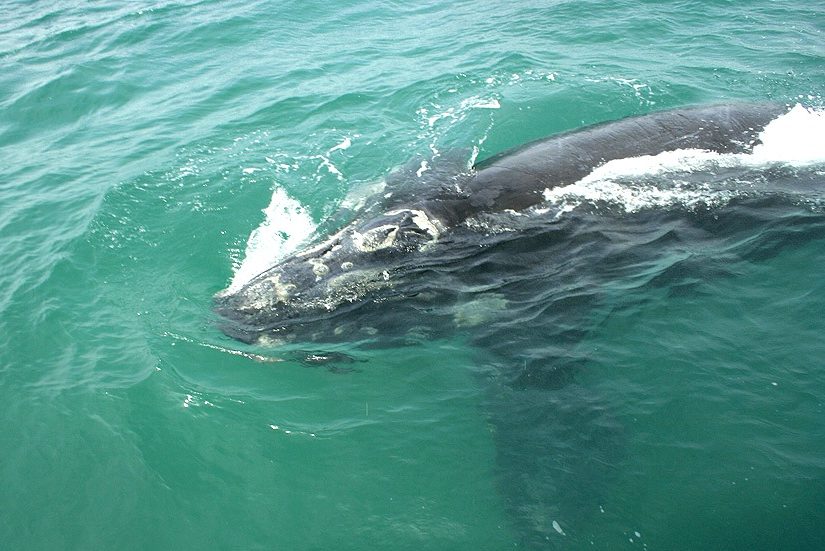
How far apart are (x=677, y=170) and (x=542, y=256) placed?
3.61m

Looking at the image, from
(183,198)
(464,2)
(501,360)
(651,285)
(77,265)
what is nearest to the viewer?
(501,360)

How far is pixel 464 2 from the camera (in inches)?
1106

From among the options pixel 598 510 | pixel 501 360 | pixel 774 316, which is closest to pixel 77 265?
pixel 501 360

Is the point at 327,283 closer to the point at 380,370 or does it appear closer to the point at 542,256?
the point at 380,370

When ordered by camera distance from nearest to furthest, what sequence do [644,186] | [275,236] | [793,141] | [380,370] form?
[380,370] → [644,186] → [793,141] → [275,236]

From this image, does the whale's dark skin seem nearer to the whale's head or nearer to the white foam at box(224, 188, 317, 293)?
the whale's head

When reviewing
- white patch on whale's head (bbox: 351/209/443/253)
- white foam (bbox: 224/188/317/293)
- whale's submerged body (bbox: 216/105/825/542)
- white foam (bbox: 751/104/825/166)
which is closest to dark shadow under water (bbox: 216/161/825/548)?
whale's submerged body (bbox: 216/105/825/542)

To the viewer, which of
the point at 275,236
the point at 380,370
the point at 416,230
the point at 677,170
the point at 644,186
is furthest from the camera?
the point at 275,236

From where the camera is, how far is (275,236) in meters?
13.2

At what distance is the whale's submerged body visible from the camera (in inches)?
375

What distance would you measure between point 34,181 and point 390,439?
45.8 feet

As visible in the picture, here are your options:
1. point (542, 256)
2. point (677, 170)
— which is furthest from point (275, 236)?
point (677, 170)

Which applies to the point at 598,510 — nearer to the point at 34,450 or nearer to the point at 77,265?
the point at 34,450

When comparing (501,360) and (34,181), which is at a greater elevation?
(34,181)
